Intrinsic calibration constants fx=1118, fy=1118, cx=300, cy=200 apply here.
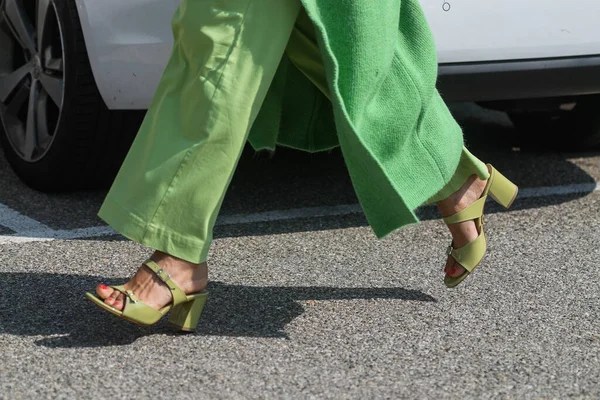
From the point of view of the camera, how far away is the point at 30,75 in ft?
12.3

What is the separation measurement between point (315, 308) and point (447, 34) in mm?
901

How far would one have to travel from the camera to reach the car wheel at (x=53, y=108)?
3.44 m

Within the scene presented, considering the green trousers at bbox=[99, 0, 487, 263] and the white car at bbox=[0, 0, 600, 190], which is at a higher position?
the green trousers at bbox=[99, 0, 487, 263]

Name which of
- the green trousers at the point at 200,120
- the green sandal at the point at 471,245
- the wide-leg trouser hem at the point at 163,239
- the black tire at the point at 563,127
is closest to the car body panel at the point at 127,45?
the green trousers at the point at 200,120

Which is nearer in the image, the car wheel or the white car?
the white car

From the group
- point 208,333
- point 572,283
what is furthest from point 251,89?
point 572,283

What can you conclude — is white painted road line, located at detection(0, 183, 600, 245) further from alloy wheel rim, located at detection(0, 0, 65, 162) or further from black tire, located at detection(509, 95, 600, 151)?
black tire, located at detection(509, 95, 600, 151)

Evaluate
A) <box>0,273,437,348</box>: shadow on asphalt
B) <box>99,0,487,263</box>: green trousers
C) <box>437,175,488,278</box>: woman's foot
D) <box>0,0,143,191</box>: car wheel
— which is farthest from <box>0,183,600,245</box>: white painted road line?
<box>99,0,487,263</box>: green trousers

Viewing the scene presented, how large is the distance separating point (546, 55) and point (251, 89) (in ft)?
3.93

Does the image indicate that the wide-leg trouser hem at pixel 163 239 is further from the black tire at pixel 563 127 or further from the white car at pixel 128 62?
the black tire at pixel 563 127

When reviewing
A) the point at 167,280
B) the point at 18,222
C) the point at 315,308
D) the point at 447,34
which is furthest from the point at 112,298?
the point at 447,34

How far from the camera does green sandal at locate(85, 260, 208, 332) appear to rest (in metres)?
2.41

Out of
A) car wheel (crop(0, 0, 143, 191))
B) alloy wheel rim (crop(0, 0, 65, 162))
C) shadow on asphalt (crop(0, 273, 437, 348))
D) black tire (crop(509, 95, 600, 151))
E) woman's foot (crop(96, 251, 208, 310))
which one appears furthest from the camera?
black tire (crop(509, 95, 600, 151))

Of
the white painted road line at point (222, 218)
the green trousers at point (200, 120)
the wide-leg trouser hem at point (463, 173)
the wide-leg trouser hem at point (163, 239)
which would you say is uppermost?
the green trousers at point (200, 120)
